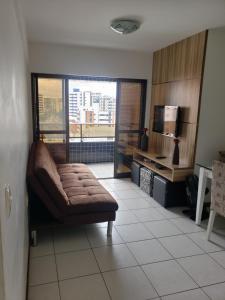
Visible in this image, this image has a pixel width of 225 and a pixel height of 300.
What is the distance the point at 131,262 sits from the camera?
2.29 metres

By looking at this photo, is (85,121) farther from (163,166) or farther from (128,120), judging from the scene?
(163,166)

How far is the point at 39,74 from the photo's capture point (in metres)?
4.07

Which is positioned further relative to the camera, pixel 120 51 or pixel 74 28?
pixel 120 51

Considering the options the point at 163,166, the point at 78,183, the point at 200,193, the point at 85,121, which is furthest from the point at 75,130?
the point at 200,193

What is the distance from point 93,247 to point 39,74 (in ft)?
9.74

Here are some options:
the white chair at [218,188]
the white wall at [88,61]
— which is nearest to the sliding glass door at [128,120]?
the white wall at [88,61]

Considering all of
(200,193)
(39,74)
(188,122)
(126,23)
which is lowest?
(200,193)

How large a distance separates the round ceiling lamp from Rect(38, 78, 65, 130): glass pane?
1.71 meters

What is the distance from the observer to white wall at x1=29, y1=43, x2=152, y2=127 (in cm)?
400

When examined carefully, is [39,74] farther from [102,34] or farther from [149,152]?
[149,152]

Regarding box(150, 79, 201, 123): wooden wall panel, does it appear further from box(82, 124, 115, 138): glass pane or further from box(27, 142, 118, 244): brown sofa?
box(82, 124, 115, 138): glass pane

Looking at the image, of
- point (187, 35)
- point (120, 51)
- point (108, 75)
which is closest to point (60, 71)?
point (108, 75)

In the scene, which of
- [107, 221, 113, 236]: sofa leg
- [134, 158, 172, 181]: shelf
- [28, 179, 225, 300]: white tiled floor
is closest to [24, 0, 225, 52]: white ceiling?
[134, 158, 172, 181]: shelf

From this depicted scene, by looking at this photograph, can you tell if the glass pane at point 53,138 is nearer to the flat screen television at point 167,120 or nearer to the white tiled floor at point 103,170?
the white tiled floor at point 103,170
